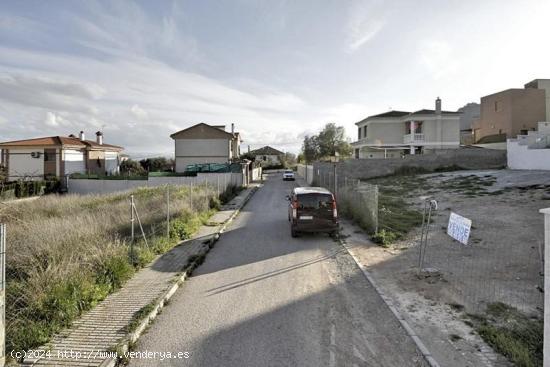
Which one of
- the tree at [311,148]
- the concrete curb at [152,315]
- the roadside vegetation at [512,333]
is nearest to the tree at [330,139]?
the tree at [311,148]

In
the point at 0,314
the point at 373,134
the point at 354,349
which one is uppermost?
the point at 373,134

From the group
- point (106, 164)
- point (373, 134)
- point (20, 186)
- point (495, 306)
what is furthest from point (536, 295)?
point (106, 164)

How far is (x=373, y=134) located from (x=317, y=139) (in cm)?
2837

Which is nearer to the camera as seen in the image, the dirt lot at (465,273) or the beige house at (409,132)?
the dirt lot at (465,273)

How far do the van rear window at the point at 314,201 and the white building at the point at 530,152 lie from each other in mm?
22010

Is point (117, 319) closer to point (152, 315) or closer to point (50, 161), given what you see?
point (152, 315)

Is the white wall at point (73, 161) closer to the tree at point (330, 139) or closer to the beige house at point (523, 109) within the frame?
the tree at point (330, 139)

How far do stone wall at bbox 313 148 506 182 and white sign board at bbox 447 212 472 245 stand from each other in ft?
91.9

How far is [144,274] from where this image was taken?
344 inches

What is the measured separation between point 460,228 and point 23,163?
168 feet

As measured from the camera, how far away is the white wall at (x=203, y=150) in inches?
2087

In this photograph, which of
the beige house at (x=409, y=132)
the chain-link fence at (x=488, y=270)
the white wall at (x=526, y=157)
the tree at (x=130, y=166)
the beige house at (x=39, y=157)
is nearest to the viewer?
the chain-link fence at (x=488, y=270)

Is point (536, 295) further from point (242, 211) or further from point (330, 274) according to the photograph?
point (242, 211)

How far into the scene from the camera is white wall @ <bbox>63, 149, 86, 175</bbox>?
154ft
